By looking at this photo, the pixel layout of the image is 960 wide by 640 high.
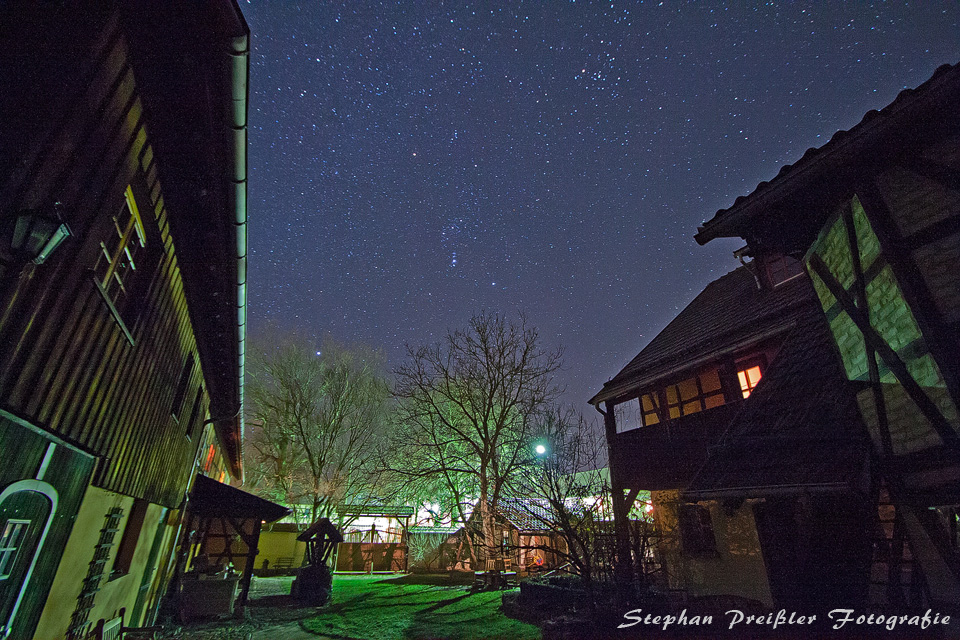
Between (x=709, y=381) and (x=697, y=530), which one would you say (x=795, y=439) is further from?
(x=697, y=530)

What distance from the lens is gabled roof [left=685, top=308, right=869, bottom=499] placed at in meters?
4.58

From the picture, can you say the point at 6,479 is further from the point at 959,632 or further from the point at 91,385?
the point at 959,632

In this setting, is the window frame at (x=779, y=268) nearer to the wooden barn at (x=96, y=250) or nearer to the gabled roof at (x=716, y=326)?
the gabled roof at (x=716, y=326)

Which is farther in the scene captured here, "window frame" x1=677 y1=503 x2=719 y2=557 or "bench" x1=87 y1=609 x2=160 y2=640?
"window frame" x1=677 y1=503 x2=719 y2=557

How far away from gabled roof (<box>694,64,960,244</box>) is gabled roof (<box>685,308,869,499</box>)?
7.19ft

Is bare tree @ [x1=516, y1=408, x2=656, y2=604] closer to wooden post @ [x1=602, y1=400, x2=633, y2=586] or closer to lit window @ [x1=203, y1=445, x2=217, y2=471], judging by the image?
wooden post @ [x1=602, y1=400, x2=633, y2=586]

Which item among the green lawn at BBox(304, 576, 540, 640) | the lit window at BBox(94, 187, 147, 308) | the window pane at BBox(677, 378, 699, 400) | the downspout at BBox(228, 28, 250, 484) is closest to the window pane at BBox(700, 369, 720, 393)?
the window pane at BBox(677, 378, 699, 400)

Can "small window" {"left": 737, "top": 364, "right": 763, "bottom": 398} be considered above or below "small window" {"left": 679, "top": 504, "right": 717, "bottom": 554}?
above

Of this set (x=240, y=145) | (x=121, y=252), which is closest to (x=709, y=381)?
(x=240, y=145)

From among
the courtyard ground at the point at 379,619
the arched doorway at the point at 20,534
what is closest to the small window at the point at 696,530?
the courtyard ground at the point at 379,619

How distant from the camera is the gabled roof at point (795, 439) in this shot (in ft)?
15.0

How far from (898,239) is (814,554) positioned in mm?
3727

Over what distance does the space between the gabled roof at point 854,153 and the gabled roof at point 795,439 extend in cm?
219

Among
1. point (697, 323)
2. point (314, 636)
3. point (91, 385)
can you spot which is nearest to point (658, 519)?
point (697, 323)
